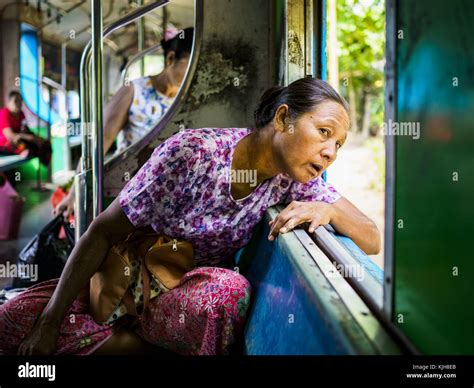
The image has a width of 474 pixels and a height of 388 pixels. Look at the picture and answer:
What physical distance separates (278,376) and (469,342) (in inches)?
21.5

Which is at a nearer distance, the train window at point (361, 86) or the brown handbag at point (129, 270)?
the brown handbag at point (129, 270)

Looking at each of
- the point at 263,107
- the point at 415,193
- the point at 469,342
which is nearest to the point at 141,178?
the point at 263,107

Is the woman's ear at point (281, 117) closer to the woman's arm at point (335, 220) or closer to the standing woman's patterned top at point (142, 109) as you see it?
the woman's arm at point (335, 220)

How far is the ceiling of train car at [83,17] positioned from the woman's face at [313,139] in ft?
17.9

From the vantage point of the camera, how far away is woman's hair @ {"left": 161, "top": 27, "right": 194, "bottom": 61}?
3.56m

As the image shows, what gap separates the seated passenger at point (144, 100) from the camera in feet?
11.7

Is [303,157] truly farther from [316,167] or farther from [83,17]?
[83,17]

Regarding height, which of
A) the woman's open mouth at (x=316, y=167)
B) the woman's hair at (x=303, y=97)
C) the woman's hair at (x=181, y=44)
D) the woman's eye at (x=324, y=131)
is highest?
the woman's hair at (x=181, y=44)

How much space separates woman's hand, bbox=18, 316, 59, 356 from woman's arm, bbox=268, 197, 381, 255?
78cm

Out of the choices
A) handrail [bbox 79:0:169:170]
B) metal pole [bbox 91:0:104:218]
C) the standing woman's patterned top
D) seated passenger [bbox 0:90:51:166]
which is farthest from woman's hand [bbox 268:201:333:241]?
seated passenger [bbox 0:90:51:166]

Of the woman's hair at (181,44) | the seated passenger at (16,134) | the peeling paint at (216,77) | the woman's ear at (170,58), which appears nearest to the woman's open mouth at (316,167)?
the peeling paint at (216,77)

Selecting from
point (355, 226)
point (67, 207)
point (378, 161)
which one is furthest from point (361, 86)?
point (355, 226)

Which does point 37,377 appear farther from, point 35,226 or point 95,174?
point 35,226

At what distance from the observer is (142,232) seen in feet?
7.11
